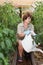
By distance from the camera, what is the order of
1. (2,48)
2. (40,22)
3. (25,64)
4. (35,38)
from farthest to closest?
(40,22) < (25,64) < (35,38) < (2,48)

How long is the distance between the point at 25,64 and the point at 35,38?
67 centimetres

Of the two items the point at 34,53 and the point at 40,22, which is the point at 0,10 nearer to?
the point at 40,22

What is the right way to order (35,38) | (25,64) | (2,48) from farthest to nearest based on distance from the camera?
(25,64)
(35,38)
(2,48)

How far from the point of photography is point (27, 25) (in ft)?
18.4

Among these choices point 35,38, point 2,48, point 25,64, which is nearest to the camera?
point 2,48

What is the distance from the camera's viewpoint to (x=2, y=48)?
436 cm

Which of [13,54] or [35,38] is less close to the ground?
[35,38]

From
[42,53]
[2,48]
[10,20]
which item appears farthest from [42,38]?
[10,20]

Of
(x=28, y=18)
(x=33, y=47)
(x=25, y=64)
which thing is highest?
(x=28, y=18)

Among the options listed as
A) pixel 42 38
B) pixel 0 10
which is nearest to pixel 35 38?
pixel 42 38

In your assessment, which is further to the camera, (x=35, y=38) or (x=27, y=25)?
(x=27, y=25)

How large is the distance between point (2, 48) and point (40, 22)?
200cm

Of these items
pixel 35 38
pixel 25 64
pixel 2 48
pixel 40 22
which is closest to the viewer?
pixel 2 48

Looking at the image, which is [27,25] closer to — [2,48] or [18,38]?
[18,38]
